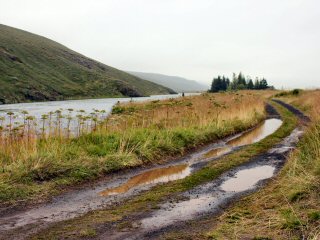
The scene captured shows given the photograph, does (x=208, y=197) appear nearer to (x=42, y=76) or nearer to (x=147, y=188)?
(x=147, y=188)

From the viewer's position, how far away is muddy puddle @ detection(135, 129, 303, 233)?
25.0ft

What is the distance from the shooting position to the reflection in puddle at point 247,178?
10320 mm

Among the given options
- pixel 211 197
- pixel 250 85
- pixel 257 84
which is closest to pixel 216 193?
pixel 211 197

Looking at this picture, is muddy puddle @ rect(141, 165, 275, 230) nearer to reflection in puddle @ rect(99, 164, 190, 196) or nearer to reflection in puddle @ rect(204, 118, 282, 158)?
reflection in puddle @ rect(99, 164, 190, 196)

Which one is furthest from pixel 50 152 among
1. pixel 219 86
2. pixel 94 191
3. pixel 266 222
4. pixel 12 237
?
pixel 219 86

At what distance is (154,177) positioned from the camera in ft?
39.0

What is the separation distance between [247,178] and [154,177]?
2939 millimetres

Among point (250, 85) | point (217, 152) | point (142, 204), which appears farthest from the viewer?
point (250, 85)

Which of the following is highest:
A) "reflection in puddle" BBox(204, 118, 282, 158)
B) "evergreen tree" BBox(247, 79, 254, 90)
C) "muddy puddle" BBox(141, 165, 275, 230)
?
"evergreen tree" BBox(247, 79, 254, 90)

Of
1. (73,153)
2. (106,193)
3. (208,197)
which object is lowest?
(106,193)

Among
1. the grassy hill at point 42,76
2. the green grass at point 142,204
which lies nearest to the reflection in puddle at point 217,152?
the green grass at point 142,204

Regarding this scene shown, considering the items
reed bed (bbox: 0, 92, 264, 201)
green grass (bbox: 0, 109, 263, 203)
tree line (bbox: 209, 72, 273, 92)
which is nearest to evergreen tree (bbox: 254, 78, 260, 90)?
tree line (bbox: 209, 72, 273, 92)

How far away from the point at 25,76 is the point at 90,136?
12013 centimetres

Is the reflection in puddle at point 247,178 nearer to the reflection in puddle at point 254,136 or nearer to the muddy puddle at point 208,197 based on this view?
the muddy puddle at point 208,197
